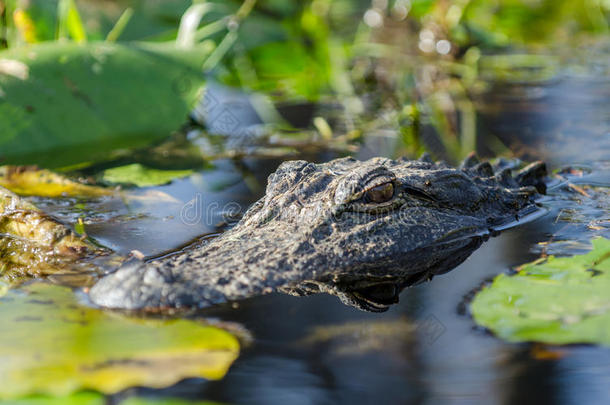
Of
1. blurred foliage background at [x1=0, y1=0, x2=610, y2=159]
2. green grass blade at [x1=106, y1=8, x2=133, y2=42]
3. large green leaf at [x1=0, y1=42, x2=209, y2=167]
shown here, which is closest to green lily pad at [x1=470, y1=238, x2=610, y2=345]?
blurred foliage background at [x1=0, y1=0, x2=610, y2=159]

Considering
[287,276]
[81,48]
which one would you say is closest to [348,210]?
[287,276]

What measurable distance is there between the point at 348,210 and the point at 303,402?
1.19m

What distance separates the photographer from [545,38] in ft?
30.9

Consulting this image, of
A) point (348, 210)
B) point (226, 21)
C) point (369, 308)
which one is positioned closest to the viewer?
point (369, 308)

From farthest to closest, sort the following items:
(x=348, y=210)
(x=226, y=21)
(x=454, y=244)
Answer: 1. (x=226, y=21)
2. (x=454, y=244)
3. (x=348, y=210)

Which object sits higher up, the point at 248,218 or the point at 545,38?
the point at 545,38

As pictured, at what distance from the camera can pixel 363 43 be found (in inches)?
348

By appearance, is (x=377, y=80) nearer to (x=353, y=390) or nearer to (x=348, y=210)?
(x=348, y=210)

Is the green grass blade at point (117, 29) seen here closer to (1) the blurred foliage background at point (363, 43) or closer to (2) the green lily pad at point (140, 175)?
(1) the blurred foliage background at point (363, 43)

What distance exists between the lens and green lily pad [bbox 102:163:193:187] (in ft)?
15.0

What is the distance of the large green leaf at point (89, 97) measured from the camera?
4.57 metres

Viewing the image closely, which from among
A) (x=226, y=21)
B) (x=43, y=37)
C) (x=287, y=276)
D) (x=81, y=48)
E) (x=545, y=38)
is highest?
(x=545, y=38)

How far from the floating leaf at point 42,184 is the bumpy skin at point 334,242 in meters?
1.48

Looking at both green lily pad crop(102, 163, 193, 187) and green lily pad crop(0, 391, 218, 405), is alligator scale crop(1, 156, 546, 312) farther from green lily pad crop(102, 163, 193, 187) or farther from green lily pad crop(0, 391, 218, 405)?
green lily pad crop(102, 163, 193, 187)
